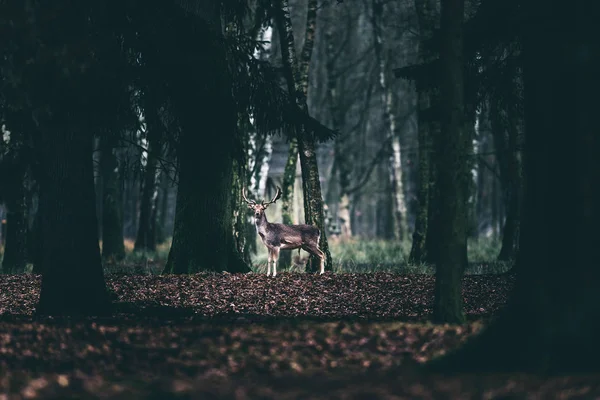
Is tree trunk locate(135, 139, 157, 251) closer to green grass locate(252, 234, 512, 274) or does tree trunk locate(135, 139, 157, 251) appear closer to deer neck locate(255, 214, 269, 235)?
green grass locate(252, 234, 512, 274)

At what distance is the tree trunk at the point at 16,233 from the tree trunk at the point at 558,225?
40.4 feet

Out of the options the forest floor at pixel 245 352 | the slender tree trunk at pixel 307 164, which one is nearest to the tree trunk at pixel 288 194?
the slender tree trunk at pixel 307 164

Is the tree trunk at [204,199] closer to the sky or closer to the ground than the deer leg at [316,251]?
closer to the sky

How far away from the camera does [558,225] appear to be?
323 inches

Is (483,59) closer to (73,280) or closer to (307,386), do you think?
(73,280)

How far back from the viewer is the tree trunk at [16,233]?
711 inches

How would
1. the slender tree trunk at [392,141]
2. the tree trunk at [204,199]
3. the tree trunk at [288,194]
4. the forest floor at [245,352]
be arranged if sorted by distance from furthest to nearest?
the slender tree trunk at [392,141] < the tree trunk at [288,194] < the tree trunk at [204,199] < the forest floor at [245,352]

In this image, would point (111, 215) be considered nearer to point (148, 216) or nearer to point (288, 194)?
point (148, 216)

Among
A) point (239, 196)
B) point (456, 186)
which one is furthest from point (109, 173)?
point (456, 186)

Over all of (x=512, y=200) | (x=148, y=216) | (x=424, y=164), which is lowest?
(x=148, y=216)

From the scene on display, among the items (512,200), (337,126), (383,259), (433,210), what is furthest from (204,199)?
(337,126)

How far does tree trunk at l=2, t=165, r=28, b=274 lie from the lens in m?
18.0

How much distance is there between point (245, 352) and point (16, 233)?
1157 centimetres

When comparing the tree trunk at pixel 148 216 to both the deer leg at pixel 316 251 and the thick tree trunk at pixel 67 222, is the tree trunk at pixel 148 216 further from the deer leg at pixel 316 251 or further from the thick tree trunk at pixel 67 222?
the thick tree trunk at pixel 67 222
